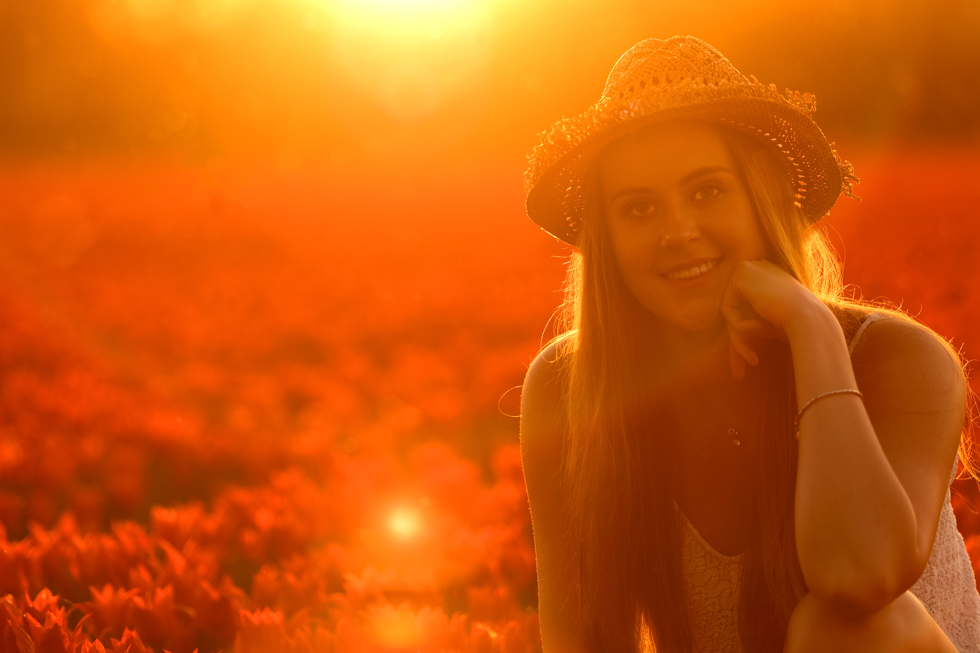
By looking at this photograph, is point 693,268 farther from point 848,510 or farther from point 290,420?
point 290,420

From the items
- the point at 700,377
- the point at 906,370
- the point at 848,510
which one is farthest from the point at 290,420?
the point at 848,510

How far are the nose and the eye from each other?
6 centimetres

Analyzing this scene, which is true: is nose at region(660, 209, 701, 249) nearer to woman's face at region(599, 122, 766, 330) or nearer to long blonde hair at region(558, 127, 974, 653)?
woman's face at region(599, 122, 766, 330)

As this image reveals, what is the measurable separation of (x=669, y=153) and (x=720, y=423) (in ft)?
2.33

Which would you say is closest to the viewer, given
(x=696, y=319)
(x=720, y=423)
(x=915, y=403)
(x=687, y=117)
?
(x=915, y=403)

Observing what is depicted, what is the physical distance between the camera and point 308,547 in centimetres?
298

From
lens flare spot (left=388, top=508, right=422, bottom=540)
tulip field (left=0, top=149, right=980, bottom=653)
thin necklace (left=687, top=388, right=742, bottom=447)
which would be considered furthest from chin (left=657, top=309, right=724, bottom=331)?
lens flare spot (left=388, top=508, right=422, bottom=540)

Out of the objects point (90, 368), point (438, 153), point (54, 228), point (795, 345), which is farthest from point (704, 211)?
point (438, 153)

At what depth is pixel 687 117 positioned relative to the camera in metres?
2.00

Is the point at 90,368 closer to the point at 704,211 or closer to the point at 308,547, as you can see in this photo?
the point at 308,547

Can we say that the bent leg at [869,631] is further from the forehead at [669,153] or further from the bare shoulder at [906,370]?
the forehead at [669,153]

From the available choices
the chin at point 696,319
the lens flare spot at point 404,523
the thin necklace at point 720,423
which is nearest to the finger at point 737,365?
the chin at point 696,319

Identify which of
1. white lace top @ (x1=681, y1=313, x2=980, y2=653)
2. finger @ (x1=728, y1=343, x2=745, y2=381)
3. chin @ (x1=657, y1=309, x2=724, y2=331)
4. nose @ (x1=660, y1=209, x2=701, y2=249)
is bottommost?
white lace top @ (x1=681, y1=313, x2=980, y2=653)

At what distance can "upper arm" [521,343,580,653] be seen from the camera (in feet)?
7.16
